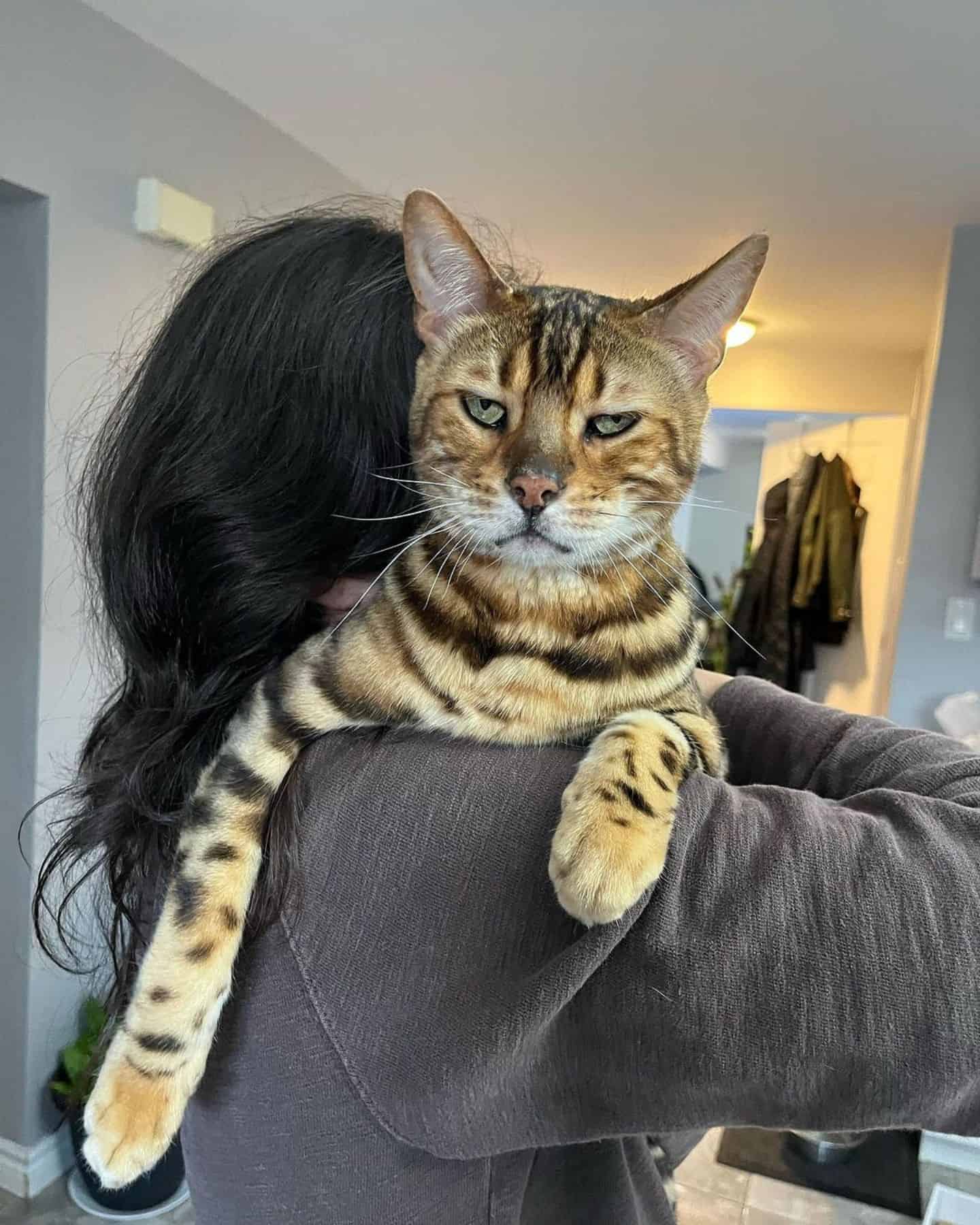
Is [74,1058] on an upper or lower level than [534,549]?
lower

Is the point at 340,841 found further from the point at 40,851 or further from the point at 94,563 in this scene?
the point at 40,851

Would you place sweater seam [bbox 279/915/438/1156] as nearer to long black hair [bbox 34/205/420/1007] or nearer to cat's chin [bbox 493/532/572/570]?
long black hair [bbox 34/205/420/1007]

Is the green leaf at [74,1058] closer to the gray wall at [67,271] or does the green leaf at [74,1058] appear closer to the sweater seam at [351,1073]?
the gray wall at [67,271]

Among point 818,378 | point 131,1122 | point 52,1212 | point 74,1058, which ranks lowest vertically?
point 52,1212

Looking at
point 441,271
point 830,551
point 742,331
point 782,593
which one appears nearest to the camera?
point 441,271

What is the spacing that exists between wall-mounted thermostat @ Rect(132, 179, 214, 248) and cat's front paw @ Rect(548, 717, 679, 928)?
65.3 inches

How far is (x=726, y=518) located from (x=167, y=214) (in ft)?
17.6

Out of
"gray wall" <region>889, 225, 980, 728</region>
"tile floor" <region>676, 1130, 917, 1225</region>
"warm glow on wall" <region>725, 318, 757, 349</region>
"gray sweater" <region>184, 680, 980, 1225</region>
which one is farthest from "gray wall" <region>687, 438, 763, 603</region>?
"gray sweater" <region>184, 680, 980, 1225</region>

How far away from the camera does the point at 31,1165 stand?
196 cm

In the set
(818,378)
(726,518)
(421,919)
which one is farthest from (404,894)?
(726,518)

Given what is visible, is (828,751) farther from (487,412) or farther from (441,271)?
(441,271)

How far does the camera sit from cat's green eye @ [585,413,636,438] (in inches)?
32.6

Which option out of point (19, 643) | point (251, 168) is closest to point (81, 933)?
point (19, 643)

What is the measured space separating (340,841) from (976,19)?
6.49 feet
